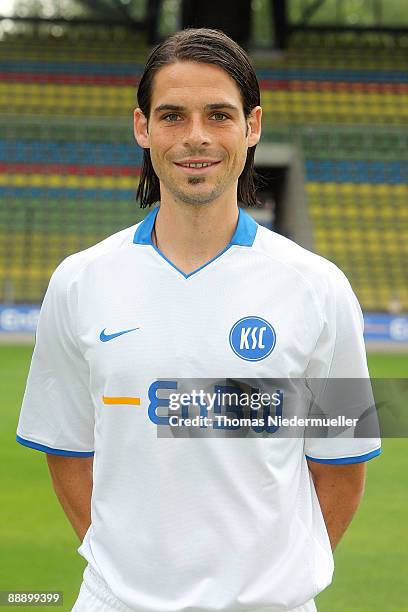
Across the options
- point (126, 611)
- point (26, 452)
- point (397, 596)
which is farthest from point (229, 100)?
point (26, 452)

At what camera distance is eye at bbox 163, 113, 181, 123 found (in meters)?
1.74

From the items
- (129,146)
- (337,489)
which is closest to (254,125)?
(337,489)

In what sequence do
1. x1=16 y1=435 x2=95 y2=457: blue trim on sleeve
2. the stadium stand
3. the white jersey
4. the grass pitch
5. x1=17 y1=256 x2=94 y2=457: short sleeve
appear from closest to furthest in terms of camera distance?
the white jersey < x1=17 y1=256 x2=94 y2=457: short sleeve < x1=16 y1=435 x2=95 y2=457: blue trim on sleeve < the grass pitch < the stadium stand

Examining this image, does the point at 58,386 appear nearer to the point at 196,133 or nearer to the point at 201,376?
the point at 201,376

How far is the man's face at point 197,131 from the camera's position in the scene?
67.2 inches

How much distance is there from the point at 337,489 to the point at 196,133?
2.55ft

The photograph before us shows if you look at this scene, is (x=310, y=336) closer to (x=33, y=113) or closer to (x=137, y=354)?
(x=137, y=354)

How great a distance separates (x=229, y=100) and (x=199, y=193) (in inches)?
6.9

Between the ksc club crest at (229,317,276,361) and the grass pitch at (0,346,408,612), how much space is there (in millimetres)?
2822

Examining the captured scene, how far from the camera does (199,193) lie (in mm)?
1739

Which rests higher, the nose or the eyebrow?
the eyebrow

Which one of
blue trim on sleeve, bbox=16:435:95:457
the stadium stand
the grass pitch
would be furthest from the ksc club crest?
the stadium stand

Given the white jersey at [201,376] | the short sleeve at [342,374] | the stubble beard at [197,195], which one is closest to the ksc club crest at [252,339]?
the white jersey at [201,376]

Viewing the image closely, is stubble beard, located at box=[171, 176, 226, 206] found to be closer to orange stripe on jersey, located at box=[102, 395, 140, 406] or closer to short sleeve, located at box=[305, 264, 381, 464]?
short sleeve, located at box=[305, 264, 381, 464]
